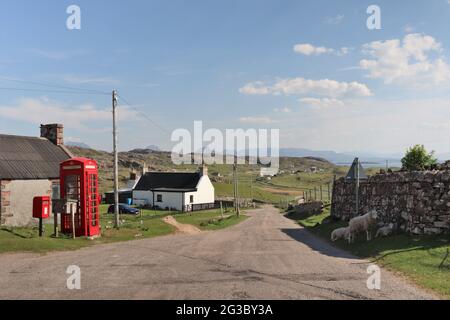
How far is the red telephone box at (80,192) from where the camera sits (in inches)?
950

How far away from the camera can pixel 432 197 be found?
19.8 meters

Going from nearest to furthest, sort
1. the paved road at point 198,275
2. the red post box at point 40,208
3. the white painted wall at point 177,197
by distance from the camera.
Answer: the paved road at point 198,275 → the red post box at point 40,208 → the white painted wall at point 177,197

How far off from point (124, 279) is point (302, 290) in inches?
203

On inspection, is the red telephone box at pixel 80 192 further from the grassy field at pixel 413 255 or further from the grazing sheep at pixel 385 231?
the grazing sheep at pixel 385 231

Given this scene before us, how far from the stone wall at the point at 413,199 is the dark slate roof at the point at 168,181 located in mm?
51236

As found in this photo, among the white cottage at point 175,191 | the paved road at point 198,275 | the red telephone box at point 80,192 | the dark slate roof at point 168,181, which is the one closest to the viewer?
the paved road at point 198,275

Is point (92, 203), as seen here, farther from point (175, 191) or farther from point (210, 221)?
point (175, 191)

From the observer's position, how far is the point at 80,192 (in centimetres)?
2414

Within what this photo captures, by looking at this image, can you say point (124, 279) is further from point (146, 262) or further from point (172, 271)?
point (146, 262)

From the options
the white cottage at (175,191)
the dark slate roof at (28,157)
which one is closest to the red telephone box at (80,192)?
the dark slate roof at (28,157)

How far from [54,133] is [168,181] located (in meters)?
43.2

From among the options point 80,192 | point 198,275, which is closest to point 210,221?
point 80,192

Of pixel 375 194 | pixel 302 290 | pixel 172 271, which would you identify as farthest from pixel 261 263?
pixel 375 194

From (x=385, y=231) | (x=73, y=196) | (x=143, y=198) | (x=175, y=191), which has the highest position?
(x=73, y=196)
